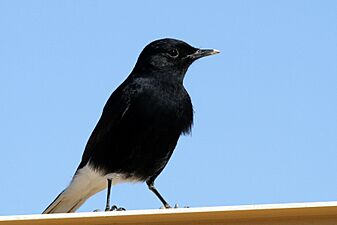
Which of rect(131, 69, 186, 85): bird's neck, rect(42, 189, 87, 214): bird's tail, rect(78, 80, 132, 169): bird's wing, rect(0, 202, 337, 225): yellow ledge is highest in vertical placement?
rect(131, 69, 186, 85): bird's neck

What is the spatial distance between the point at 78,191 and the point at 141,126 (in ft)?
3.07

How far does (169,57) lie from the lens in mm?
6297

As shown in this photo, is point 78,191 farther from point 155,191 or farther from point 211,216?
point 211,216

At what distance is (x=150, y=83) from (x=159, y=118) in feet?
1.17

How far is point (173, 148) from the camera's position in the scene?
6059mm

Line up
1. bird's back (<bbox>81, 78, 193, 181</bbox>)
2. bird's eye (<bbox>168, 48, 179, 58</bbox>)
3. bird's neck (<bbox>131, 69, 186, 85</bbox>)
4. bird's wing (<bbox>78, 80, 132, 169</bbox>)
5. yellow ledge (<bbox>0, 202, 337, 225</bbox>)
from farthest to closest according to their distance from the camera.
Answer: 1. bird's eye (<bbox>168, 48, 179, 58</bbox>)
2. bird's neck (<bbox>131, 69, 186, 85</bbox>)
3. bird's wing (<bbox>78, 80, 132, 169</bbox>)
4. bird's back (<bbox>81, 78, 193, 181</bbox>)
5. yellow ledge (<bbox>0, 202, 337, 225</bbox>)

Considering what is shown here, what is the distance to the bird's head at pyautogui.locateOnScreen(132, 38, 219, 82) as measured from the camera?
6.24 m

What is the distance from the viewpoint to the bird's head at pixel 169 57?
624 centimetres

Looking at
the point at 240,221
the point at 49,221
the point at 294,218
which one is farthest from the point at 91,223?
the point at 294,218

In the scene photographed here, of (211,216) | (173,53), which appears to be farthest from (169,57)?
(211,216)

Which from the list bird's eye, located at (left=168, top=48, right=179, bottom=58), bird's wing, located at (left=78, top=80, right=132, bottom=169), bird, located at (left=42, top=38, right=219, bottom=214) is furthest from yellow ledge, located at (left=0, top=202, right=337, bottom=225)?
bird's eye, located at (left=168, top=48, right=179, bottom=58)

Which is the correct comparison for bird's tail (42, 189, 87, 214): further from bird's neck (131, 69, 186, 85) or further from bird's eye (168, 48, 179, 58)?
bird's eye (168, 48, 179, 58)

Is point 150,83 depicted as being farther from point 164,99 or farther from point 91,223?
point 91,223

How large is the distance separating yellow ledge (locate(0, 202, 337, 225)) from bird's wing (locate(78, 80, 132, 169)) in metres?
3.15
